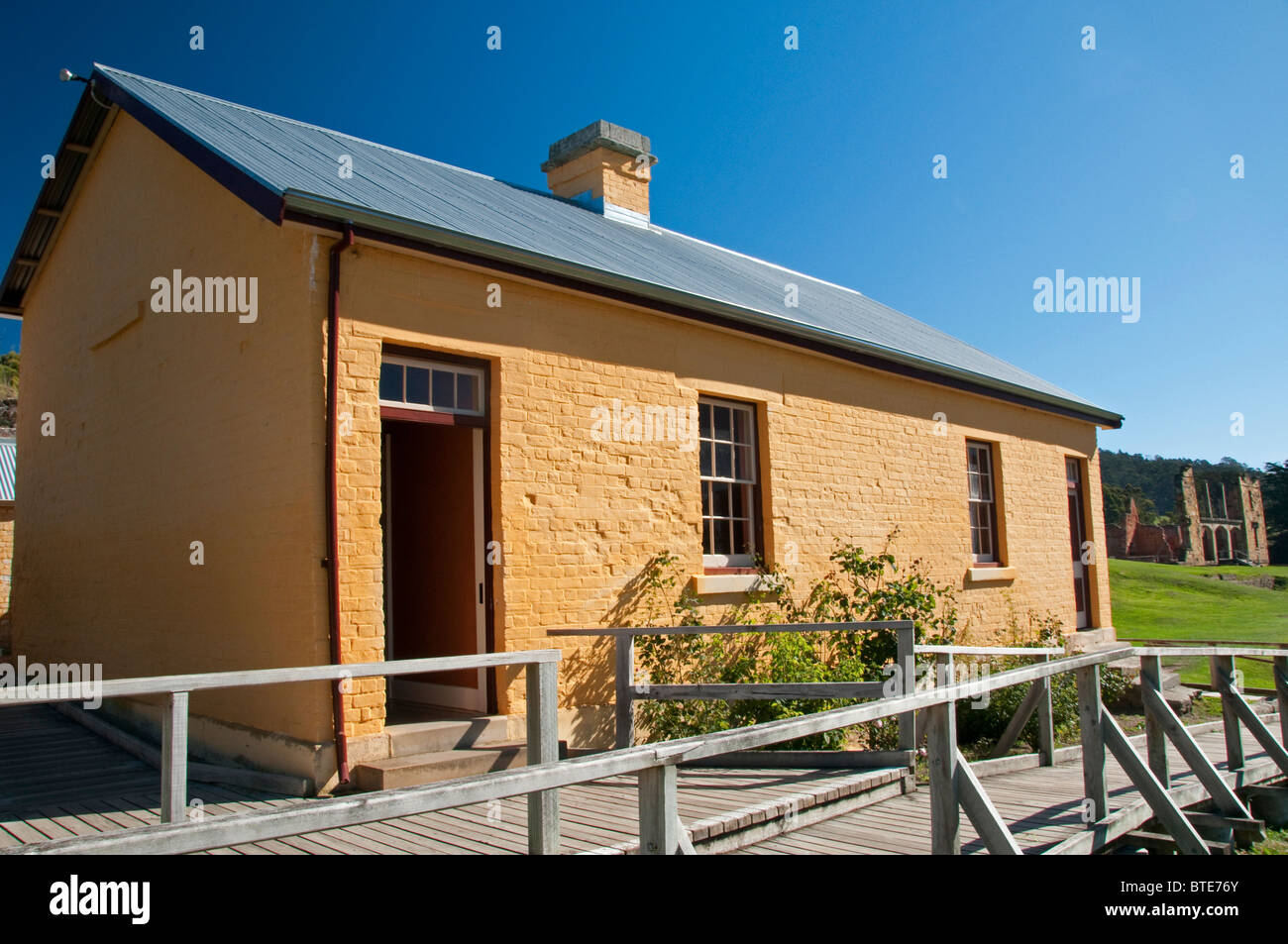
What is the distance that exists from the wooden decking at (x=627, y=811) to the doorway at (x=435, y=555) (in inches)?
77.1

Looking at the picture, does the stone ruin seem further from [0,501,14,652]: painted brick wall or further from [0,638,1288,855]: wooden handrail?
[0,638,1288,855]: wooden handrail

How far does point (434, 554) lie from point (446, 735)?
76.0 inches

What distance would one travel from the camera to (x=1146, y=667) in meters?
6.33

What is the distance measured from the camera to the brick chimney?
45.1 feet

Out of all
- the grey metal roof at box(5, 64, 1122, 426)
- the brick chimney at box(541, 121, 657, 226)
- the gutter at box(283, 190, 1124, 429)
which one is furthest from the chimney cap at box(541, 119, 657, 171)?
Answer: the gutter at box(283, 190, 1124, 429)

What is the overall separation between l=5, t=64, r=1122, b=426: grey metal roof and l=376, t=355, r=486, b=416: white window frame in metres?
0.88

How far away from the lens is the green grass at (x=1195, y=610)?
18.5 m

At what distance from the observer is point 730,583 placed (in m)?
9.32

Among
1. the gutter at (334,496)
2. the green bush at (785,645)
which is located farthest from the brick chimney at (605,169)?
the gutter at (334,496)

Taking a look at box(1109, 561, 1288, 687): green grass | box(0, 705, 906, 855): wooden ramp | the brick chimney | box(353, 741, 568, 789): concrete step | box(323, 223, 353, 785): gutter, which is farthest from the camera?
box(1109, 561, 1288, 687): green grass

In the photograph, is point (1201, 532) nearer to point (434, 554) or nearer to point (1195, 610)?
point (1195, 610)

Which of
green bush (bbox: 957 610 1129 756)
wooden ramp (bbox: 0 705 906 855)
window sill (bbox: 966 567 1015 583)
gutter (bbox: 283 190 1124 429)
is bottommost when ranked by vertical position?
green bush (bbox: 957 610 1129 756)
